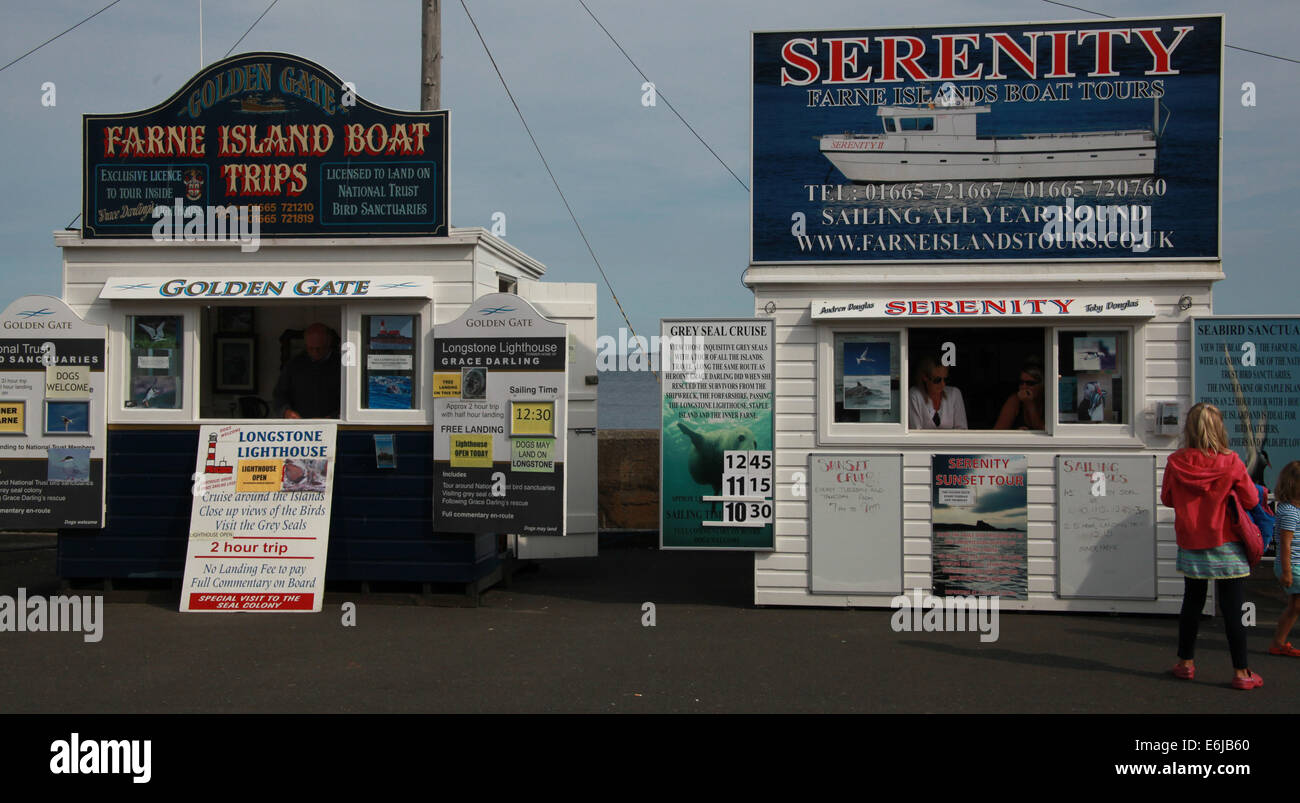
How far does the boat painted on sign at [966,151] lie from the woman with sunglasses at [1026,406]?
5.44 ft

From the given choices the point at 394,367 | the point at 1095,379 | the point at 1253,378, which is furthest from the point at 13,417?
the point at 1253,378

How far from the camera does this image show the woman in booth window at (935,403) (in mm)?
9398

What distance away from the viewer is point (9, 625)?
28.6 feet

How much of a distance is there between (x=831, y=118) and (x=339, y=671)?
5790 mm

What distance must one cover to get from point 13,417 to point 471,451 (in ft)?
13.2

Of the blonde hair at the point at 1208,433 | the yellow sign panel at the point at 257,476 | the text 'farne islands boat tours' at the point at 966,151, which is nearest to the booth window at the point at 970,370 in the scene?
the text 'farne islands boat tours' at the point at 966,151

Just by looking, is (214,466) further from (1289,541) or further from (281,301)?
(1289,541)

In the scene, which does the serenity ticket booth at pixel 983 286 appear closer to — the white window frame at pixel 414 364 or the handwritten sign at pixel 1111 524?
the handwritten sign at pixel 1111 524

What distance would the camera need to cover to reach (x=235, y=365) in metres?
11.3

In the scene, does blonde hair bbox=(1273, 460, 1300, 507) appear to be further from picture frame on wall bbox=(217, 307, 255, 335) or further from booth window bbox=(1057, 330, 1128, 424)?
picture frame on wall bbox=(217, 307, 255, 335)

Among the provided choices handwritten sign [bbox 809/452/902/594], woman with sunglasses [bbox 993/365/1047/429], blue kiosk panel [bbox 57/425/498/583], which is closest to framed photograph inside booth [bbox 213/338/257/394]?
blue kiosk panel [bbox 57/425/498/583]

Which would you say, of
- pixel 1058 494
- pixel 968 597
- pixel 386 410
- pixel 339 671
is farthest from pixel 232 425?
pixel 1058 494

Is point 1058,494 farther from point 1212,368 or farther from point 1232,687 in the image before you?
point 1232,687

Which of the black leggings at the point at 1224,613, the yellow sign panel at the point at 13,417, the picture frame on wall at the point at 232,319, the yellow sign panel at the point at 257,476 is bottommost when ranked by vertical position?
the black leggings at the point at 1224,613
